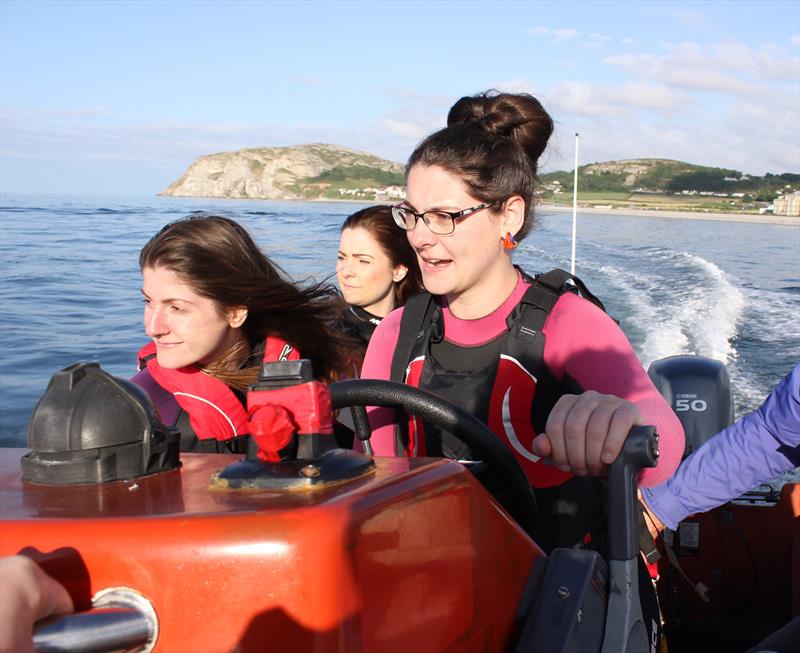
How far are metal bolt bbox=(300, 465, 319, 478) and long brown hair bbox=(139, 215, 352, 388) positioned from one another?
1.48m

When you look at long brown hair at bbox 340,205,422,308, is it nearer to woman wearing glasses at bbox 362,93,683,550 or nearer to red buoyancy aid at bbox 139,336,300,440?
woman wearing glasses at bbox 362,93,683,550

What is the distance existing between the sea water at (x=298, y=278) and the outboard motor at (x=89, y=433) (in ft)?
5.82

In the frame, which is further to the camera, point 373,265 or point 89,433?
point 373,265

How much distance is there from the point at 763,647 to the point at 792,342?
787cm

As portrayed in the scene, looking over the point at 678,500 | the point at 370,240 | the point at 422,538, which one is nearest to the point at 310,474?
the point at 422,538

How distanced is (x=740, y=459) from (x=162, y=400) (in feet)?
5.87

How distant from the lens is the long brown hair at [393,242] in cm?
396

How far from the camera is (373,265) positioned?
3951 mm

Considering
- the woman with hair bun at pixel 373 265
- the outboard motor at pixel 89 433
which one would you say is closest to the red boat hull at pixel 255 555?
the outboard motor at pixel 89 433

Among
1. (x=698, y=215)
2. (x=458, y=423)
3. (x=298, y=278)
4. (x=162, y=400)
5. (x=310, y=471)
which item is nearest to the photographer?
(x=310, y=471)

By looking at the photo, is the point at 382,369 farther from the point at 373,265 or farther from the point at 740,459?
the point at 373,265

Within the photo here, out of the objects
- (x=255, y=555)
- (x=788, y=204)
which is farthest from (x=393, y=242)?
(x=788, y=204)

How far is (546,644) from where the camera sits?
1174mm

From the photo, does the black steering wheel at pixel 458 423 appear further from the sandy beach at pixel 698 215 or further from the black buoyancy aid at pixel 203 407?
the sandy beach at pixel 698 215
